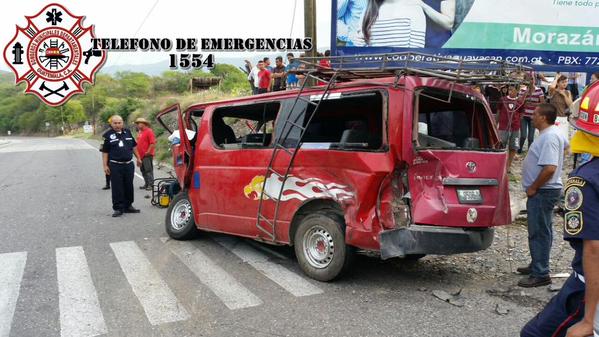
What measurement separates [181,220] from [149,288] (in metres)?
2.08

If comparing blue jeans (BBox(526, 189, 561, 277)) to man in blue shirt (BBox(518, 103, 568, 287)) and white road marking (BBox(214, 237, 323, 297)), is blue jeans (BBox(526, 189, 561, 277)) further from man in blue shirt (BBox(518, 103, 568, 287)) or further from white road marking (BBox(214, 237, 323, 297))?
white road marking (BBox(214, 237, 323, 297))

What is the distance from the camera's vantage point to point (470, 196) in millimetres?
4238

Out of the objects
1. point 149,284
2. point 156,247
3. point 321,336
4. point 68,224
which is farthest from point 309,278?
point 68,224

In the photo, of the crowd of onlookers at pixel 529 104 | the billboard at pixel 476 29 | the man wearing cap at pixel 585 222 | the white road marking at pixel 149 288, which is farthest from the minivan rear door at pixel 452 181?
the billboard at pixel 476 29

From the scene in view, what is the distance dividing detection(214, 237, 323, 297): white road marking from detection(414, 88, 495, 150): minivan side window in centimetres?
200

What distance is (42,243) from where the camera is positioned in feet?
20.4

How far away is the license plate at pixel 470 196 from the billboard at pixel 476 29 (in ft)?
14.9

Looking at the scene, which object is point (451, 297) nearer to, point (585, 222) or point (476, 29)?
point (585, 222)

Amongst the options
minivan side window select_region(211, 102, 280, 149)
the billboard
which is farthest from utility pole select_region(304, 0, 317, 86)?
minivan side window select_region(211, 102, 280, 149)

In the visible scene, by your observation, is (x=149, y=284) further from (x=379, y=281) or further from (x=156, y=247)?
(x=379, y=281)

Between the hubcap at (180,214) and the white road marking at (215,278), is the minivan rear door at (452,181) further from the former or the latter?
the hubcap at (180,214)

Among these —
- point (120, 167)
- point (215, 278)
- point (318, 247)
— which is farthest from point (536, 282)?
point (120, 167)

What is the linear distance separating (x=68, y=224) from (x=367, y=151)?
215 inches

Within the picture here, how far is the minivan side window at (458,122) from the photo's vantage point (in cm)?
486
